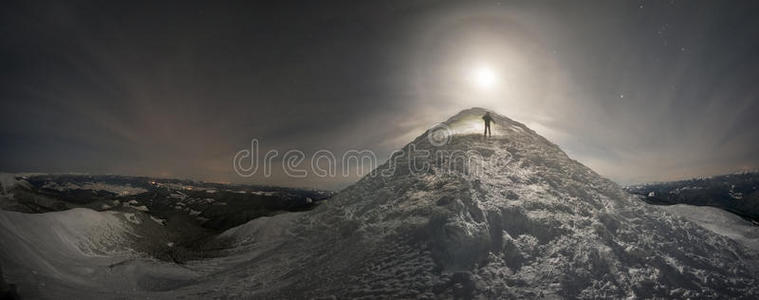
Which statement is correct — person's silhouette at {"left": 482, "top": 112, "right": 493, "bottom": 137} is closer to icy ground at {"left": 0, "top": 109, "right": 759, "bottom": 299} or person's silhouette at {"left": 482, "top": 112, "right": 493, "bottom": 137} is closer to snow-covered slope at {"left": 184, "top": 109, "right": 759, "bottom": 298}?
icy ground at {"left": 0, "top": 109, "right": 759, "bottom": 299}

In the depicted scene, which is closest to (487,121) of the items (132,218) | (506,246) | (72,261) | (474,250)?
(506,246)

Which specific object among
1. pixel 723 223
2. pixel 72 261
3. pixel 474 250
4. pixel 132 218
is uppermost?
pixel 474 250

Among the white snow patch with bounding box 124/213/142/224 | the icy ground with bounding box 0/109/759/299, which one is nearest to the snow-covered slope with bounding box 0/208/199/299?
the icy ground with bounding box 0/109/759/299

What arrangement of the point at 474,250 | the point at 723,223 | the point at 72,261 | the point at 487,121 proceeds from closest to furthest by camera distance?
the point at 474,250 < the point at 487,121 < the point at 72,261 < the point at 723,223

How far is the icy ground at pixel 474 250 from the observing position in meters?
19.6

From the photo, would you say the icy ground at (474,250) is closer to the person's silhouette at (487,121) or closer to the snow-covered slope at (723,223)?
the person's silhouette at (487,121)

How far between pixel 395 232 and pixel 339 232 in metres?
7.77

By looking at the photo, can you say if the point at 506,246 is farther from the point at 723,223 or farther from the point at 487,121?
the point at 723,223

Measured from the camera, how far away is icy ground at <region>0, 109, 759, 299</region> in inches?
773

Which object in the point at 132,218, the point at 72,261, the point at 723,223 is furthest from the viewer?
the point at 132,218

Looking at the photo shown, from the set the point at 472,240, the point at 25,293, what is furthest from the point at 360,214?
the point at 25,293

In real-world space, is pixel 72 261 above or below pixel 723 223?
below

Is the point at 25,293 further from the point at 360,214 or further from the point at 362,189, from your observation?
the point at 362,189

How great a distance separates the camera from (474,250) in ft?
69.0
